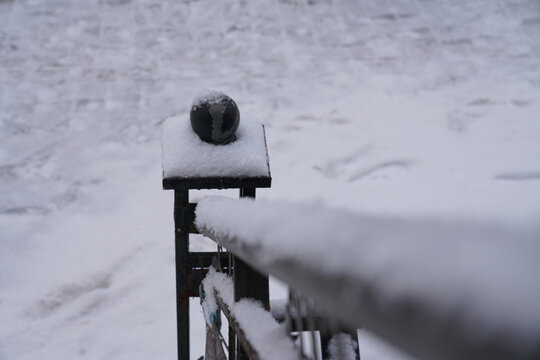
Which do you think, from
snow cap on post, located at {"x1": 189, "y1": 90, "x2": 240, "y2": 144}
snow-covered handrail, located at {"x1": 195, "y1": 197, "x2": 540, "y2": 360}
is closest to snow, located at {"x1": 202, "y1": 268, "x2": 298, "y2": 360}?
snow-covered handrail, located at {"x1": 195, "y1": 197, "x2": 540, "y2": 360}

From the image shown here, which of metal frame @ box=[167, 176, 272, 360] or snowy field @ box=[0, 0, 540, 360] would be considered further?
snowy field @ box=[0, 0, 540, 360]

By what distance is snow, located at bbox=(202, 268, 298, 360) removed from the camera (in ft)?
2.75

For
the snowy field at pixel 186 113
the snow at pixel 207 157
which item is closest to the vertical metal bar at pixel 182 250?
the snow at pixel 207 157

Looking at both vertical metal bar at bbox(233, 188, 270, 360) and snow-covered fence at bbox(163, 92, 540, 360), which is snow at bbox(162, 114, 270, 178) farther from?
snow-covered fence at bbox(163, 92, 540, 360)

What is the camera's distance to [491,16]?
8945 millimetres

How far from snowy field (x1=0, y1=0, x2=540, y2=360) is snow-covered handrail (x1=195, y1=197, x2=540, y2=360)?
3322 mm

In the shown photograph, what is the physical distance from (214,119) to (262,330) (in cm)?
124

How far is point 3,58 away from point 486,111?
7.18 meters

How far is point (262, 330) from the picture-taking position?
102cm

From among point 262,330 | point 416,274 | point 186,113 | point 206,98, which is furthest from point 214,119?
point 186,113

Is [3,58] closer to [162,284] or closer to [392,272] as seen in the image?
[162,284]

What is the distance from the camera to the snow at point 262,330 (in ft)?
2.75

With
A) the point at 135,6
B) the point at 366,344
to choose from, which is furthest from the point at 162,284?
the point at 135,6

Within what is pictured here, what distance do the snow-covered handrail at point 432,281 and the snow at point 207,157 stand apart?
5.59 feet
